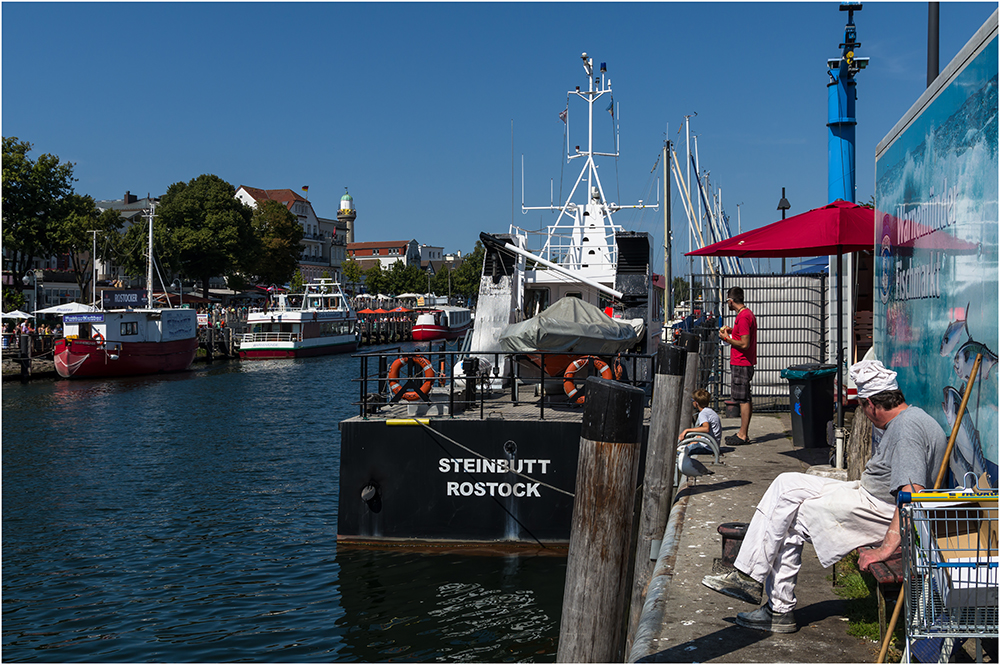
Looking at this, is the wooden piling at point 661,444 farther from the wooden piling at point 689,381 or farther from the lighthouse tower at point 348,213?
the lighthouse tower at point 348,213

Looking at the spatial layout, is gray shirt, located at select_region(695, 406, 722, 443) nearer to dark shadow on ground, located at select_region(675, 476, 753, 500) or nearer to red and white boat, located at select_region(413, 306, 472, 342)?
dark shadow on ground, located at select_region(675, 476, 753, 500)

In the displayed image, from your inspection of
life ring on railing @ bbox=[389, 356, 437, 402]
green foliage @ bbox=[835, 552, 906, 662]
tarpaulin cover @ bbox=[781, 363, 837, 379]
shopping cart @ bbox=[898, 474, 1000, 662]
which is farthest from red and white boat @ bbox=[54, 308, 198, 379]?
shopping cart @ bbox=[898, 474, 1000, 662]

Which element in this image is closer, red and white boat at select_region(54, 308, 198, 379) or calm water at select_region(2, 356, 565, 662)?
calm water at select_region(2, 356, 565, 662)

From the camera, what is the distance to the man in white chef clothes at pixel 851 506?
170 inches

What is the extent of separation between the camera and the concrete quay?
4770mm

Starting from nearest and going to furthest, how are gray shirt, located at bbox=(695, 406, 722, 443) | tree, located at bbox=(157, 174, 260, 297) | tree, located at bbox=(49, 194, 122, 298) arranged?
gray shirt, located at bbox=(695, 406, 722, 443), tree, located at bbox=(49, 194, 122, 298), tree, located at bbox=(157, 174, 260, 297)

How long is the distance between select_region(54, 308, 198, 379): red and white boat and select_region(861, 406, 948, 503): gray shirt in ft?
133

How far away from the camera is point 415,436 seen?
10273mm

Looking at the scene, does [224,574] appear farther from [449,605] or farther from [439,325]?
[439,325]

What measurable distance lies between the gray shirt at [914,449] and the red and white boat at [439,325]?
63.4 metres

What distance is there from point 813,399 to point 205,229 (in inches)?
2494

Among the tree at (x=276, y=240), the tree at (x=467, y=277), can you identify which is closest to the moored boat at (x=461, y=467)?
the tree at (x=276, y=240)

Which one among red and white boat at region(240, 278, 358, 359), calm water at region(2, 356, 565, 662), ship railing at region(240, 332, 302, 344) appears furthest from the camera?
ship railing at region(240, 332, 302, 344)

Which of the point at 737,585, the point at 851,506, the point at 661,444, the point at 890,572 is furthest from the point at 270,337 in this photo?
the point at 890,572
